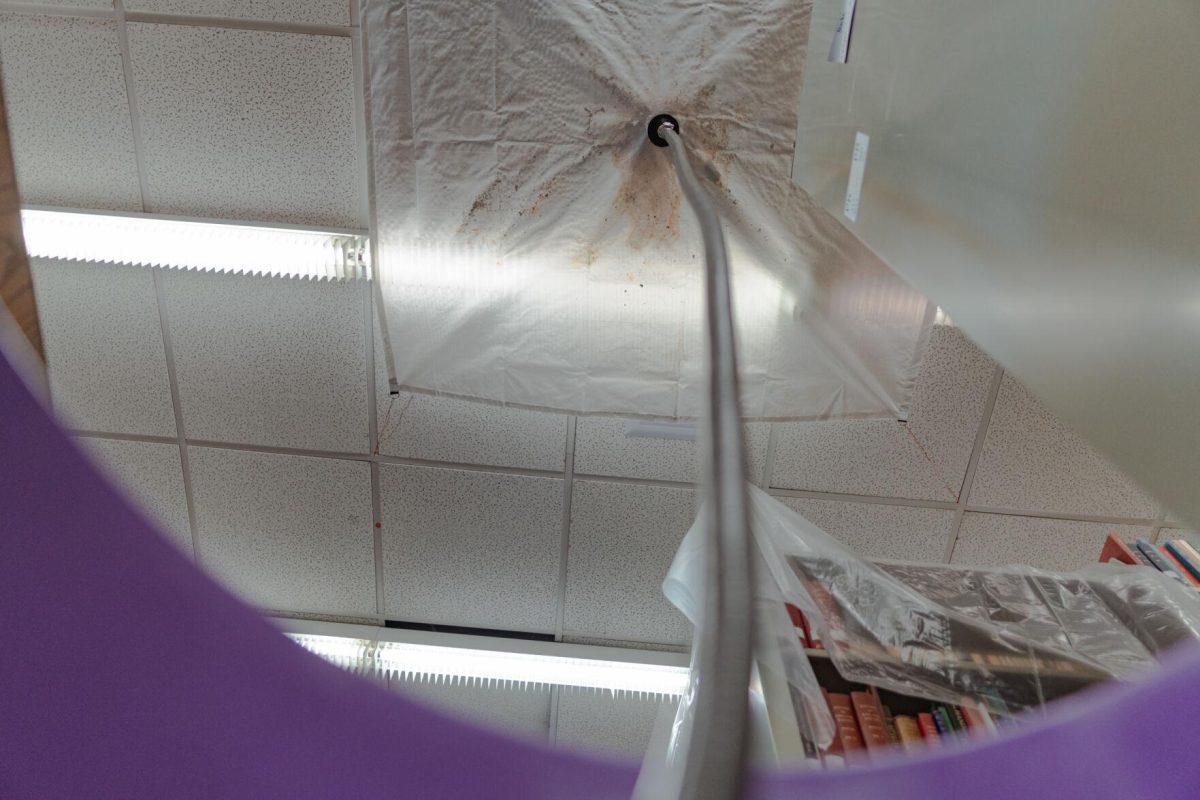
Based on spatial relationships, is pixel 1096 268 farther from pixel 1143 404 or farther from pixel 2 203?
pixel 2 203

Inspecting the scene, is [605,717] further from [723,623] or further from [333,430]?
[723,623]

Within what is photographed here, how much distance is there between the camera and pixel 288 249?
1.98 m

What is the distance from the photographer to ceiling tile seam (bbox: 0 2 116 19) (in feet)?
5.93

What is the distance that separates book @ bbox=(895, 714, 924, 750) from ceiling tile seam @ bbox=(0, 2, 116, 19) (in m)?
2.38

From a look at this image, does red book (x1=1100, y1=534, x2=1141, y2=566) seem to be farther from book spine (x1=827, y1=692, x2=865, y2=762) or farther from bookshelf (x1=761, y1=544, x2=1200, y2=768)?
book spine (x1=827, y1=692, x2=865, y2=762)

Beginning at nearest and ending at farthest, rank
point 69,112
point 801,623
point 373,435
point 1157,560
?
point 801,623 < point 1157,560 < point 69,112 < point 373,435

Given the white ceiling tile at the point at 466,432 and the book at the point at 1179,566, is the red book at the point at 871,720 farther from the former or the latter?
the white ceiling tile at the point at 466,432

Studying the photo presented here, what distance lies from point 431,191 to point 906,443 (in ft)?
5.23

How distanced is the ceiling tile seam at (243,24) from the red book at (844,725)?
1.86 m

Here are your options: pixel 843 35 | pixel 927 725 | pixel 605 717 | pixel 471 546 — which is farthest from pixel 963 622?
pixel 605 717

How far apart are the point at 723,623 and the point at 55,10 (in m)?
2.39

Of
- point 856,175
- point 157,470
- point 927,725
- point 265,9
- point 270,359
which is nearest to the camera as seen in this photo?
point 856,175

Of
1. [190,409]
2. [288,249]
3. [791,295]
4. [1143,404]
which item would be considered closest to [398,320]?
[288,249]

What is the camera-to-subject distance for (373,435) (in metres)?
2.28
